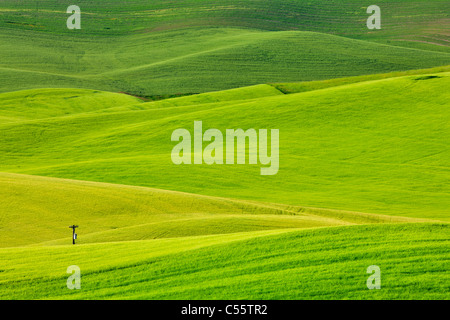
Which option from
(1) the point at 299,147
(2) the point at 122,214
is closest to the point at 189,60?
(1) the point at 299,147

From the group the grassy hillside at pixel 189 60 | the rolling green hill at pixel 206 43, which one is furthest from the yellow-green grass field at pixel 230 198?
the rolling green hill at pixel 206 43

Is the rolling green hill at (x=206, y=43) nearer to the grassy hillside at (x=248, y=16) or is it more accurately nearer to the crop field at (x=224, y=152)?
the grassy hillside at (x=248, y=16)

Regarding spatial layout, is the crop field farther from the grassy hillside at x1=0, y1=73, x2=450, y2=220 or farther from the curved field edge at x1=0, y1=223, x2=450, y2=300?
the grassy hillside at x1=0, y1=73, x2=450, y2=220

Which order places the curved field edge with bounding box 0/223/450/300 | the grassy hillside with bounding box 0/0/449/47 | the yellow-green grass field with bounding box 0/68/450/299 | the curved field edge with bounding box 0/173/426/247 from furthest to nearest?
the grassy hillside with bounding box 0/0/449/47
the curved field edge with bounding box 0/173/426/247
the yellow-green grass field with bounding box 0/68/450/299
the curved field edge with bounding box 0/223/450/300

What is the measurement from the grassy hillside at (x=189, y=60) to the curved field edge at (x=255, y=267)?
3894cm

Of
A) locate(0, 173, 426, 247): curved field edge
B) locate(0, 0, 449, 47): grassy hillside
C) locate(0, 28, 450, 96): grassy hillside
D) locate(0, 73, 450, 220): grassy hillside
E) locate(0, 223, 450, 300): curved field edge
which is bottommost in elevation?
locate(0, 223, 450, 300): curved field edge

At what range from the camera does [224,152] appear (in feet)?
96.1

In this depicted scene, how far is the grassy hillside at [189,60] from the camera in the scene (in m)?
52.0

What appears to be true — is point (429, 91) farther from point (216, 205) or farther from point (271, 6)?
point (271, 6)

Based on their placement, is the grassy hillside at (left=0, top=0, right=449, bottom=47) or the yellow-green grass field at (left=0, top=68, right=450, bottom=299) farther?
the grassy hillside at (left=0, top=0, right=449, bottom=47)

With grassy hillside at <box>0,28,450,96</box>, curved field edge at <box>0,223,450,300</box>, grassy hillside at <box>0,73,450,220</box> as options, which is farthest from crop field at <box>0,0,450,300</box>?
grassy hillside at <box>0,28,450,96</box>

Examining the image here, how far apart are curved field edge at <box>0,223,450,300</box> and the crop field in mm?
41

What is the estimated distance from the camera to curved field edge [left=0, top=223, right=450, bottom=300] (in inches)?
340

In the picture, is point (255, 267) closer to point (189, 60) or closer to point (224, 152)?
point (224, 152)
